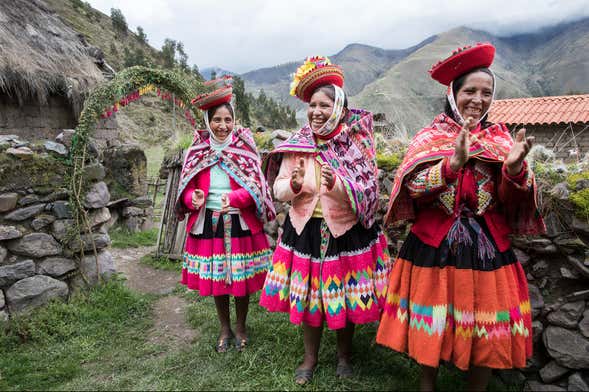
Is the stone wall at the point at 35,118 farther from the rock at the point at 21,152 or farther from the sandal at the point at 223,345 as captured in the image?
the sandal at the point at 223,345

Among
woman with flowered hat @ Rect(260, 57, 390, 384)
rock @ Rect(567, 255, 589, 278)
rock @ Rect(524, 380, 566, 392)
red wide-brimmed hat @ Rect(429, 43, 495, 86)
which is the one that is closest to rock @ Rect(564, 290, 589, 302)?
rock @ Rect(567, 255, 589, 278)

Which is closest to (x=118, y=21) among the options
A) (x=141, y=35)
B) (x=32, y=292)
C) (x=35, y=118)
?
(x=141, y=35)

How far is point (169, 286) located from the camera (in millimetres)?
4973

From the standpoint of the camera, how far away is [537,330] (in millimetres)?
2479

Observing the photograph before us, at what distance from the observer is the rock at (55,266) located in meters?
3.77

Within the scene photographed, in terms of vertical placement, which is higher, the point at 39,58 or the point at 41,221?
the point at 39,58

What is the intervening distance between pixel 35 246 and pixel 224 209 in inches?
87.2

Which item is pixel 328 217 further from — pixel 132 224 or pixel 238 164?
pixel 132 224

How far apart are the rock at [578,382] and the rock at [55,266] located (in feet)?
15.0

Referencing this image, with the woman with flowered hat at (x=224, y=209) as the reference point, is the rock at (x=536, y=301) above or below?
below

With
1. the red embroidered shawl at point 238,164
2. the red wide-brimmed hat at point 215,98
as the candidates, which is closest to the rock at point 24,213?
the red embroidered shawl at point 238,164

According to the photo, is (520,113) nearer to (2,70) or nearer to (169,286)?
(169,286)

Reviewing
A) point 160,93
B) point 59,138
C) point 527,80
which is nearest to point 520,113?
point 160,93

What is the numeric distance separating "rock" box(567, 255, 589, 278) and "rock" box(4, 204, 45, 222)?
465 centimetres
